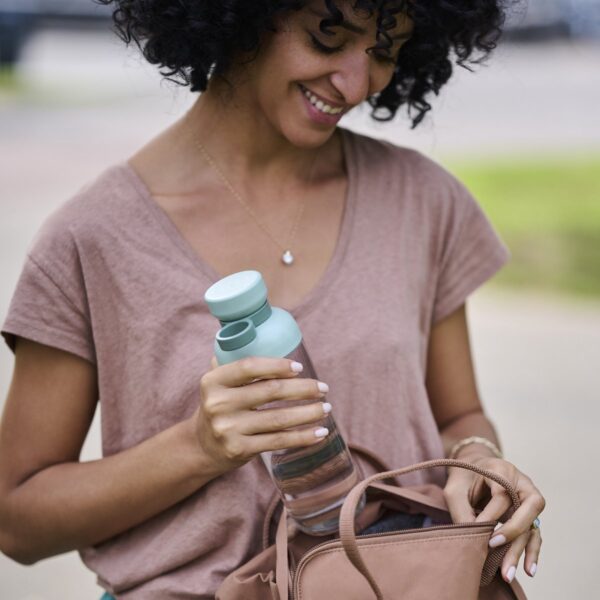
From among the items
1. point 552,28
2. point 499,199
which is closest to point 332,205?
point 499,199

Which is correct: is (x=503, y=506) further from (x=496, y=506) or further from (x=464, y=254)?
(x=464, y=254)

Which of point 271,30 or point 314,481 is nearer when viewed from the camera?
point 314,481

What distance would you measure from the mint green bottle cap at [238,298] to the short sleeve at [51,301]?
0.38 m

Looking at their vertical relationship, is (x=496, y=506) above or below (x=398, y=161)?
below

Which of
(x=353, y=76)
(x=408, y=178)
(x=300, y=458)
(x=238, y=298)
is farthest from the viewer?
(x=408, y=178)

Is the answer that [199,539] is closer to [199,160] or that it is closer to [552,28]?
[199,160]

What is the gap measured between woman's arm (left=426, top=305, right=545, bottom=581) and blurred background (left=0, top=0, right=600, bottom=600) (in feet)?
1.38

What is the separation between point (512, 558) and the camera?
62.1 inches

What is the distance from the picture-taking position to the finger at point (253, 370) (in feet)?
4.73

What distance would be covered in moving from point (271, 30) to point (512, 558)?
913 mm

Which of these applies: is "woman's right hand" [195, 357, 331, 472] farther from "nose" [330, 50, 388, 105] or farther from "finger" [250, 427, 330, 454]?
"nose" [330, 50, 388, 105]

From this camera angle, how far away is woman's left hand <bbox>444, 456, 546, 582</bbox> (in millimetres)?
1576

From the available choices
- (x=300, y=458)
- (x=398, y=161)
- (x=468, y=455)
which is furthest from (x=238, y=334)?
(x=398, y=161)

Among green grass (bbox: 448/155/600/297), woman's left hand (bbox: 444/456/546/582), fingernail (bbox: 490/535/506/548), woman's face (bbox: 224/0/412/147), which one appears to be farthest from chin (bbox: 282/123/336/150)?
green grass (bbox: 448/155/600/297)
